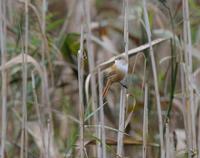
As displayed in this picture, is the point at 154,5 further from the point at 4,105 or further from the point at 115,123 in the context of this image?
the point at 4,105

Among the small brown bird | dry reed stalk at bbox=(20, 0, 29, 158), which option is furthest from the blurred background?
the small brown bird

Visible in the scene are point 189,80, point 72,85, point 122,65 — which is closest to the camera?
point 122,65

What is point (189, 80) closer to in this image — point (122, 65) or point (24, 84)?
point (122, 65)

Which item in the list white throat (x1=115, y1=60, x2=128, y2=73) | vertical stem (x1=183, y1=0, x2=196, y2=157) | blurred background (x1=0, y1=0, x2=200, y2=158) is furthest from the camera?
blurred background (x1=0, y1=0, x2=200, y2=158)

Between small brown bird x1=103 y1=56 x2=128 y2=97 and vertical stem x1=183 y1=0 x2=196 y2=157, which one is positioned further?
vertical stem x1=183 y1=0 x2=196 y2=157

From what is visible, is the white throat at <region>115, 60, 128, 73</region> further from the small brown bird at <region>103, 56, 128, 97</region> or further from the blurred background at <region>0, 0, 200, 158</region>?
the blurred background at <region>0, 0, 200, 158</region>

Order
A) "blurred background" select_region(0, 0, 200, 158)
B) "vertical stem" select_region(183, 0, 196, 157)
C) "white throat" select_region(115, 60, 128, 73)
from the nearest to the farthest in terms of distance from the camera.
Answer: "white throat" select_region(115, 60, 128, 73), "vertical stem" select_region(183, 0, 196, 157), "blurred background" select_region(0, 0, 200, 158)

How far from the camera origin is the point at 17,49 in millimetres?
1921

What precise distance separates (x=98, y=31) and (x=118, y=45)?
319 mm

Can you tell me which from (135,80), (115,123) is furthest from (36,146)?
(135,80)

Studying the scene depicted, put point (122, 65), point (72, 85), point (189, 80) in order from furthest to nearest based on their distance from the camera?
point (72, 85), point (189, 80), point (122, 65)

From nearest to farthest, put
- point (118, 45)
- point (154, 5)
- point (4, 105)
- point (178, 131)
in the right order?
1. point (4, 105)
2. point (178, 131)
3. point (154, 5)
4. point (118, 45)

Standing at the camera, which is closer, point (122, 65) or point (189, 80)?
point (122, 65)

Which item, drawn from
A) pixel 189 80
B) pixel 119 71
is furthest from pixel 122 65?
pixel 189 80
